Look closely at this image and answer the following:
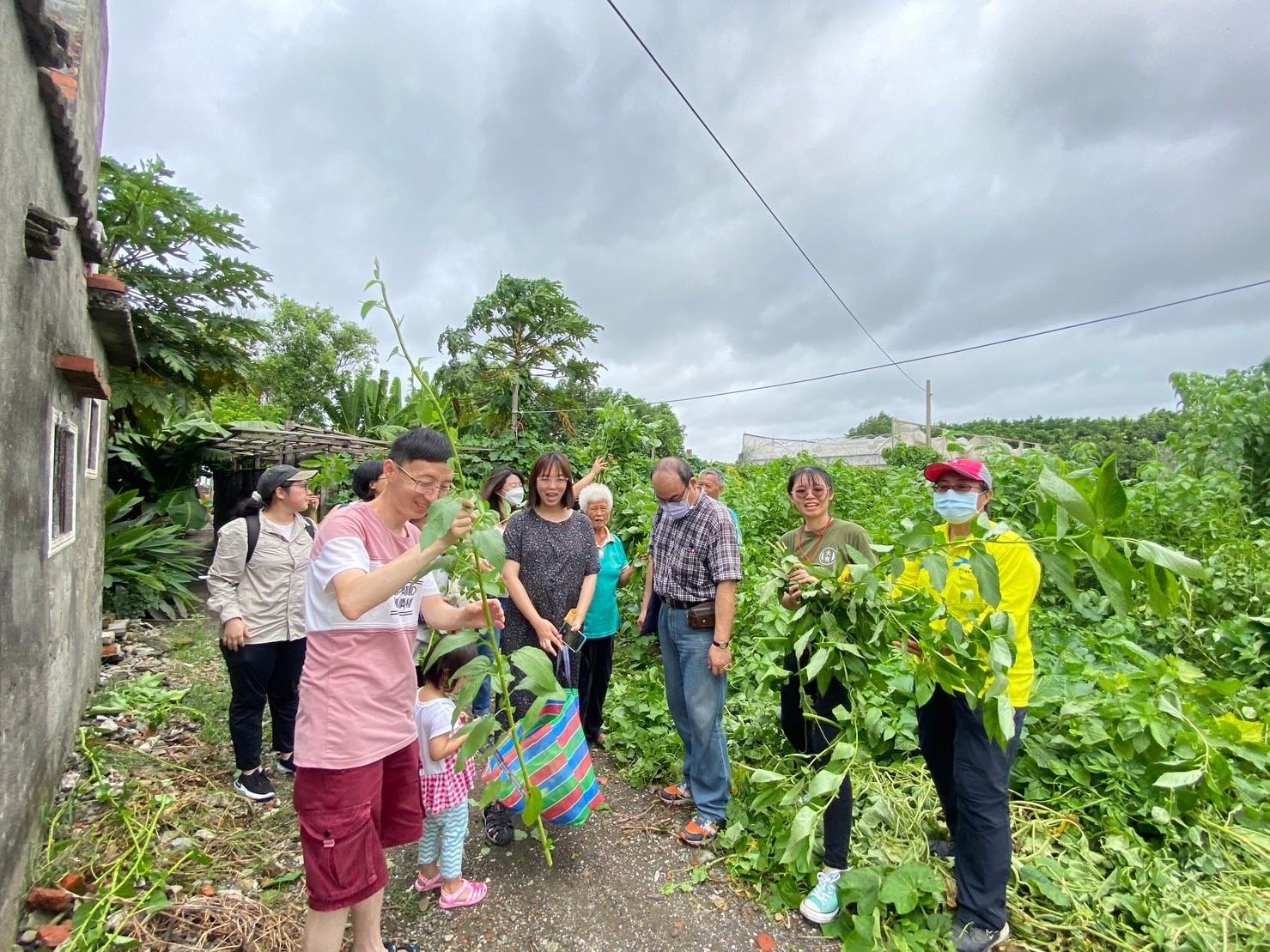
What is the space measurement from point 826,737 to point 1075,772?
1256 millimetres

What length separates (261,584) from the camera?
3.11m

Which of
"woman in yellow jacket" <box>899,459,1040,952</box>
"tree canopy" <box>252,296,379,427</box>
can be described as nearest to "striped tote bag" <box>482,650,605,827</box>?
"woman in yellow jacket" <box>899,459,1040,952</box>

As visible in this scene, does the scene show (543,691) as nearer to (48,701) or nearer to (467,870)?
(467,870)

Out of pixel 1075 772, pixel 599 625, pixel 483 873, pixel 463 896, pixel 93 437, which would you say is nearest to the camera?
pixel 463 896

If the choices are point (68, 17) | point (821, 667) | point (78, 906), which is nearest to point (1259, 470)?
point (821, 667)

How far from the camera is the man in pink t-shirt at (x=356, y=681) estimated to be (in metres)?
1.62

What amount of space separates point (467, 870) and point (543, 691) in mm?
1537

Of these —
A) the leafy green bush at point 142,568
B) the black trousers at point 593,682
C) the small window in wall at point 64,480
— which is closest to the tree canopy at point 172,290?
the leafy green bush at point 142,568

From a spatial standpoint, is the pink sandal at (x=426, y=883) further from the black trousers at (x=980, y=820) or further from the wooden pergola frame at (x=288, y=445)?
Answer: the wooden pergola frame at (x=288, y=445)

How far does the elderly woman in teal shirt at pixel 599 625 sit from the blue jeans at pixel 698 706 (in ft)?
2.05

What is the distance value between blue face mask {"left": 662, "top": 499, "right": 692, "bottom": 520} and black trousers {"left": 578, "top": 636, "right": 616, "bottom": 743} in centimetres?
103

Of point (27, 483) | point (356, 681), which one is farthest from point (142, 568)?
point (356, 681)

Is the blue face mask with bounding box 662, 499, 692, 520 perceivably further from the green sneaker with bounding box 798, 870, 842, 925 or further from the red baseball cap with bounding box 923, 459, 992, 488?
the green sneaker with bounding box 798, 870, 842, 925

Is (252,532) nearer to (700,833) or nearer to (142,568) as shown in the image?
(700,833)
